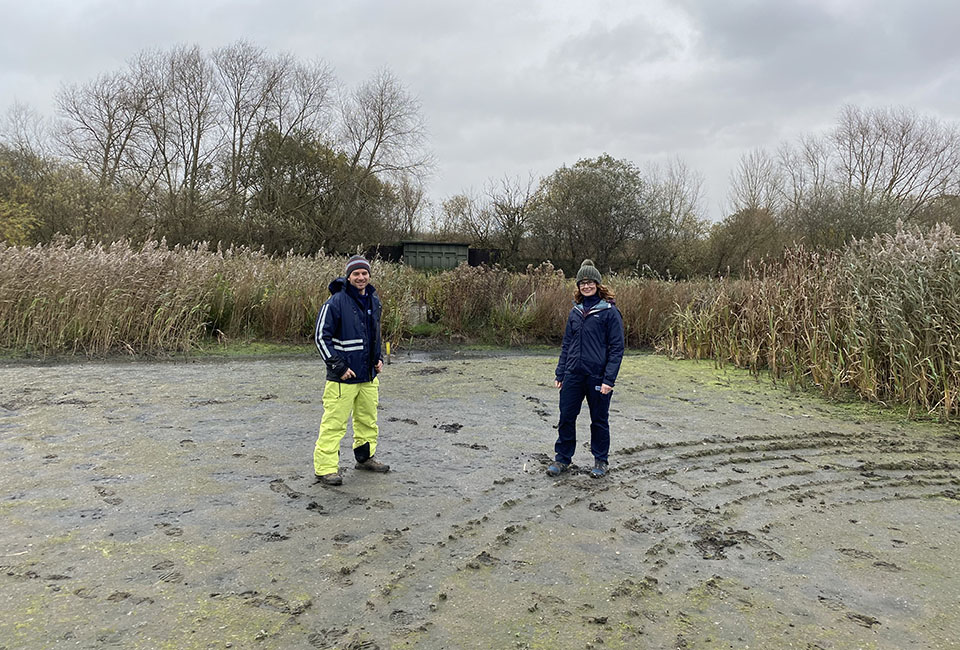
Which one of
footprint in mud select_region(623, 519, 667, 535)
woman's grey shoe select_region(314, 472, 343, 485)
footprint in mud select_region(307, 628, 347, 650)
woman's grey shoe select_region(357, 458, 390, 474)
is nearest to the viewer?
footprint in mud select_region(307, 628, 347, 650)

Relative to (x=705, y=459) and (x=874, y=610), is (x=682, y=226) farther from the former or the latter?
(x=874, y=610)

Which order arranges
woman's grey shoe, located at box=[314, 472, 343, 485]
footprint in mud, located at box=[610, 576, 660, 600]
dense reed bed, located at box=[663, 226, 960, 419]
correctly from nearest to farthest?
footprint in mud, located at box=[610, 576, 660, 600] → woman's grey shoe, located at box=[314, 472, 343, 485] → dense reed bed, located at box=[663, 226, 960, 419]

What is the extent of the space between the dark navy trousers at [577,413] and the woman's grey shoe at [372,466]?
1.34m

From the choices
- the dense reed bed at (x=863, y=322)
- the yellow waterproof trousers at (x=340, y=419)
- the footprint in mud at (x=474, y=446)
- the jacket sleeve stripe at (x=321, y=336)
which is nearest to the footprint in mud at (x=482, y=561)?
the yellow waterproof trousers at (x=340, y=419)

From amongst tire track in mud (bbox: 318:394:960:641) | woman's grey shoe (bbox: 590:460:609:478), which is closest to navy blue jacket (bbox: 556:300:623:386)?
woman's grey shoe (bbox: 590:460:609:478)

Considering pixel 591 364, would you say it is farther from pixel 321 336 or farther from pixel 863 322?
pixel 863 322

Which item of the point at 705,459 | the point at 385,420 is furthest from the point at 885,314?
the point at 385,420

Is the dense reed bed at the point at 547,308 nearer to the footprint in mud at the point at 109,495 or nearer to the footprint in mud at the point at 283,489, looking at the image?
the footprint in mud at the point at 109,495

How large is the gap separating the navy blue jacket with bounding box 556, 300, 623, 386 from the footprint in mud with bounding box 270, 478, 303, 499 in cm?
218

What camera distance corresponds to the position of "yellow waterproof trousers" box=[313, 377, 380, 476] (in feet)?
13.6

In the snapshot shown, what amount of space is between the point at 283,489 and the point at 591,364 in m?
2.39

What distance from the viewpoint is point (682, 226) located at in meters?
29.2

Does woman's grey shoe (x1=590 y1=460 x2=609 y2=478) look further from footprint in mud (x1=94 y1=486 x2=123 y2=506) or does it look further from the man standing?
footprint in mud (x1=94 y1=486 x2=123 y2=506)

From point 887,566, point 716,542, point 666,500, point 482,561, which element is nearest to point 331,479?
point 482,561
